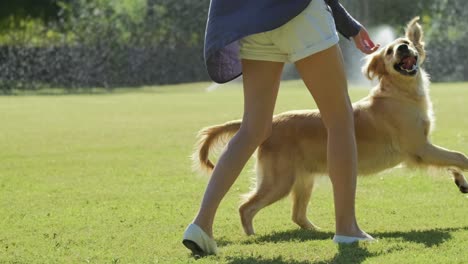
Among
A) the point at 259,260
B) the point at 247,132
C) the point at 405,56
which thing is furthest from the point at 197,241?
the point at 405,56

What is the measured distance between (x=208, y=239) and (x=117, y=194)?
314cm

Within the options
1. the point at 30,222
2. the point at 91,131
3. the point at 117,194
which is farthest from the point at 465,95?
the point at 30,222

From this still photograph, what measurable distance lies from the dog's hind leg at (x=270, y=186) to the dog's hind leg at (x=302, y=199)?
141 mm

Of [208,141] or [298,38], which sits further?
[208,141]

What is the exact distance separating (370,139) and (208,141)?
108cm

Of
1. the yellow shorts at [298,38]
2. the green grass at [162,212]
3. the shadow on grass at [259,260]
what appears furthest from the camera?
the green grass at [162,212]

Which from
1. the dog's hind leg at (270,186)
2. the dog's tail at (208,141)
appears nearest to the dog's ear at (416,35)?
the dog's hind leg at (270,186)

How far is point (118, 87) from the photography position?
39.3m

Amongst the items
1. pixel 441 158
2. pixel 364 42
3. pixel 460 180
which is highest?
pixel 364 42

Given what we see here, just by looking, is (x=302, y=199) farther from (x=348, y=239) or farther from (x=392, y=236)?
(x=348, y=239)

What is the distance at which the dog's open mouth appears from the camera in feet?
21.2

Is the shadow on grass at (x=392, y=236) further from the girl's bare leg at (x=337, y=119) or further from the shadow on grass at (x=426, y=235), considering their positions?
the girl's bare leg at (x=337, y=119)

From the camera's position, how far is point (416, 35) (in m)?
6.52

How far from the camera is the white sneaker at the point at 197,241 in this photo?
462 centimetres
